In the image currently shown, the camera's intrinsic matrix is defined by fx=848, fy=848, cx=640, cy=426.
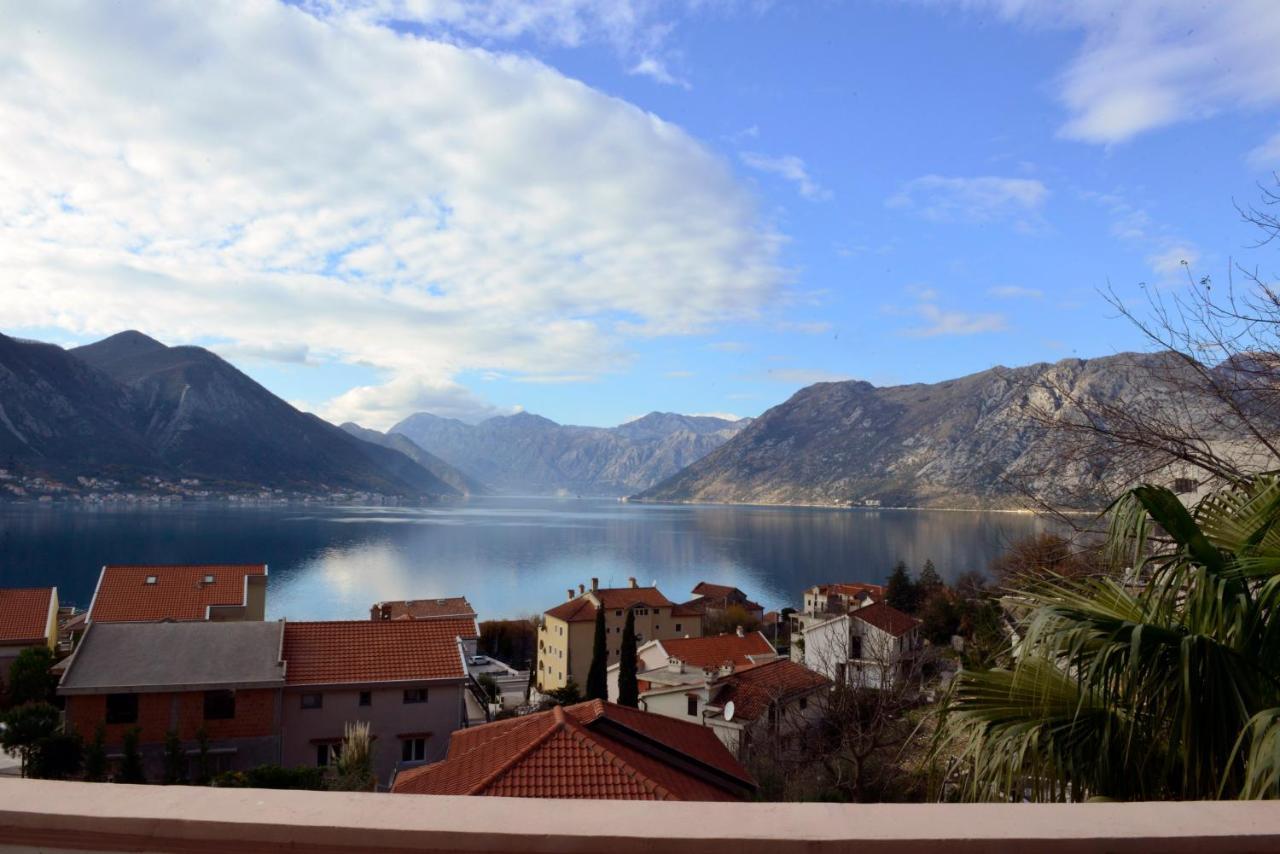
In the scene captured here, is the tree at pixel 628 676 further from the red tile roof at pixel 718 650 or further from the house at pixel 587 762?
the house at pixel 587 762

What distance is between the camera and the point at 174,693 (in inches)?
669

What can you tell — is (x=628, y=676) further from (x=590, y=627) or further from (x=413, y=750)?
(x=590, y=627)

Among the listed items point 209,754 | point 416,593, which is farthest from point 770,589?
point 209,754

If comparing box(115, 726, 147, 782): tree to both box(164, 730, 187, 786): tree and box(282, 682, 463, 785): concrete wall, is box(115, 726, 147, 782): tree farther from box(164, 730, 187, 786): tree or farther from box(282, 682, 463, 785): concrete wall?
box(282, 682, 463, 785): concrete wall

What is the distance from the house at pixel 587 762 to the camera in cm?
956

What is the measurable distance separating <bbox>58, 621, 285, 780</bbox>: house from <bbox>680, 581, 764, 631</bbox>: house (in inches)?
1192

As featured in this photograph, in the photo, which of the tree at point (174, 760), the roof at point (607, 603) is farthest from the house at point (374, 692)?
the roof at point (607, 603)

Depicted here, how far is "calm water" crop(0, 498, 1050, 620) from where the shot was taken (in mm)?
62656

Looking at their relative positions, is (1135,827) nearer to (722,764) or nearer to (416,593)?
(722,764)

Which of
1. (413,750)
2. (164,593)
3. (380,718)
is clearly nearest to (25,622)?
(164,593)

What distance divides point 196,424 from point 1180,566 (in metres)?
209

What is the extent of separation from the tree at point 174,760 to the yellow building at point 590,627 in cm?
2179

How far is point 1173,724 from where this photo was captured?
2885 mm

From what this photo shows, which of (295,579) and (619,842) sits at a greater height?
(619,842)
